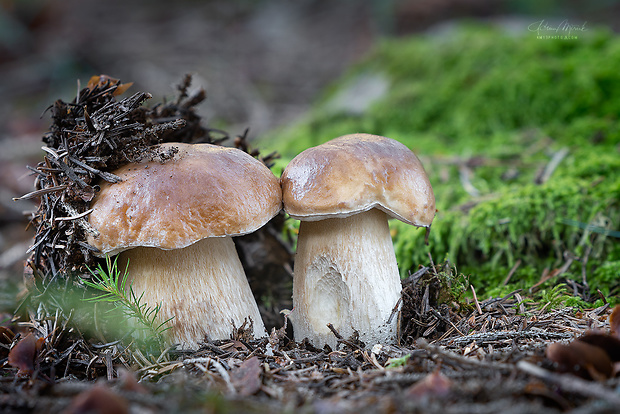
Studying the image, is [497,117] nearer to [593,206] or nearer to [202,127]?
[593,206]

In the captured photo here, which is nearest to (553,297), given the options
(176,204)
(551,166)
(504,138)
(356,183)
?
(356,183)

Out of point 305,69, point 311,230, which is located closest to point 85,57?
point 305,69

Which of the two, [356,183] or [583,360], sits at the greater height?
[356,183]

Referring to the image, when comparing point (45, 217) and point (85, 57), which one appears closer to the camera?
point (45, 217)

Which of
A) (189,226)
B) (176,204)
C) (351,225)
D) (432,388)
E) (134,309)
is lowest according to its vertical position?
(432,388)

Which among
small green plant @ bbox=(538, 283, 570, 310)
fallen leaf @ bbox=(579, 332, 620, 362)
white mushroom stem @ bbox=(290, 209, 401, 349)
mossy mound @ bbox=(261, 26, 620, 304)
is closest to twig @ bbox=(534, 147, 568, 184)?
mossy mound @ bbox=(261, 26, 620, 304)

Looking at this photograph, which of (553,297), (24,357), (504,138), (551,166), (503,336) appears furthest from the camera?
(504,138)

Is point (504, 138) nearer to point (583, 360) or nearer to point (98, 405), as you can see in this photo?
point (583, 360)
